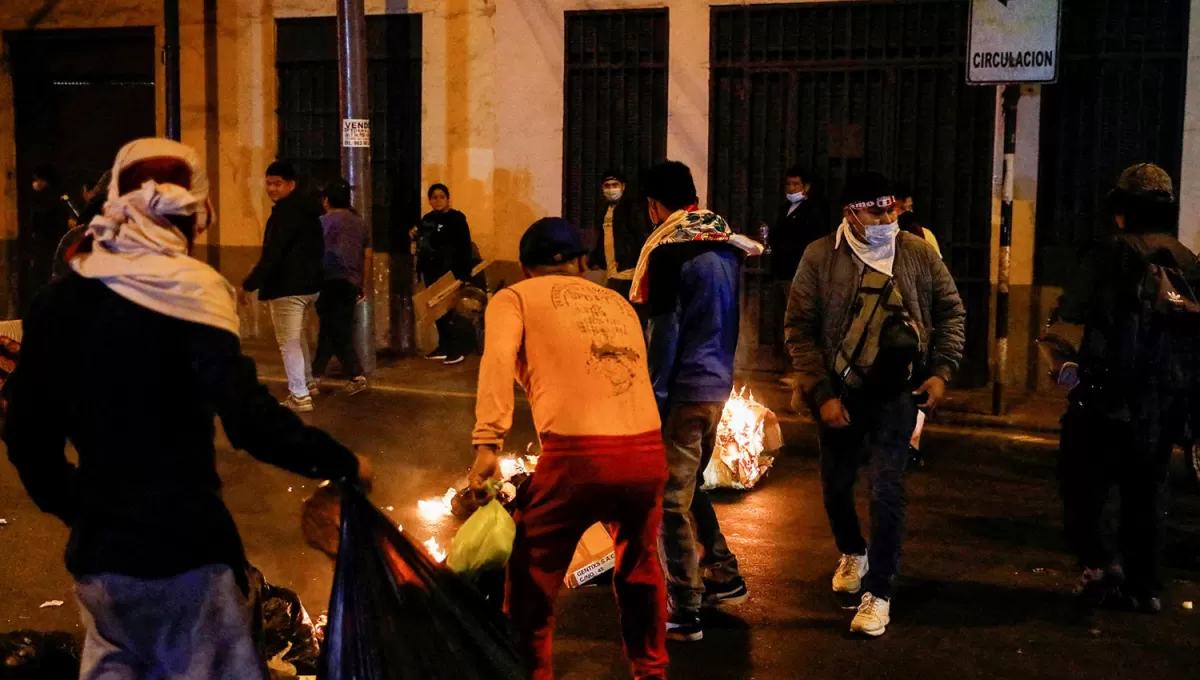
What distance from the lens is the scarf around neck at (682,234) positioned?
17.7 feet

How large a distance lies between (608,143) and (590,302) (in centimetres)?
955

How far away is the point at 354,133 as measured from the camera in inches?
483

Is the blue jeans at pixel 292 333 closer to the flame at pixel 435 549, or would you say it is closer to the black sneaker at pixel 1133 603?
the flame at pixel 435 549

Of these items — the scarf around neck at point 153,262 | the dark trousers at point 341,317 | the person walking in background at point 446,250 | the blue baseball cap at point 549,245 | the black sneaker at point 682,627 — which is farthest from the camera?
the person walking in background at point 446,250

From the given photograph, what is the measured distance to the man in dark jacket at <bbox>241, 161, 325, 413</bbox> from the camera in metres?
10.3

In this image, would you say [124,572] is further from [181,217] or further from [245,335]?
[245,335]

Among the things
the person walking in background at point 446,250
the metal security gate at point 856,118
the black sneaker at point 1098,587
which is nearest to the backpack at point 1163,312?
the black sneaker at point 1098,587

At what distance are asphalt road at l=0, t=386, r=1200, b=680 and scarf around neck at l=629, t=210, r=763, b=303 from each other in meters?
1.49

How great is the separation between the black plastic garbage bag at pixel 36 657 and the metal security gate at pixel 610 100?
32.1 feet

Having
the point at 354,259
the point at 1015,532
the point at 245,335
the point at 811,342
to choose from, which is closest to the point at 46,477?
the point at 811,342

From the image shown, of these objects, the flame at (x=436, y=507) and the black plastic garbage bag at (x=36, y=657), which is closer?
the black plastic garbage bag at (x=36, y=657)

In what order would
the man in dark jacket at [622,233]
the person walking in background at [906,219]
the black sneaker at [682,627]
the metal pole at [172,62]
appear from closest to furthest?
1. the black sneaker at [682,627]
2. the person walking in background at [906,219]
3. the man in dark jacket at [622,233]
4. the metal pole at [172,62]

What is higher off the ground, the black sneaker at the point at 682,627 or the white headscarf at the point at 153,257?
the white headscarf at the point at 153,257

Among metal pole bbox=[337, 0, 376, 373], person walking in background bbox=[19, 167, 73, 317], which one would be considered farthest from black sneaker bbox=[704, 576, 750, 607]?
person walking in background bbox=[19, 167, 73, 317]
